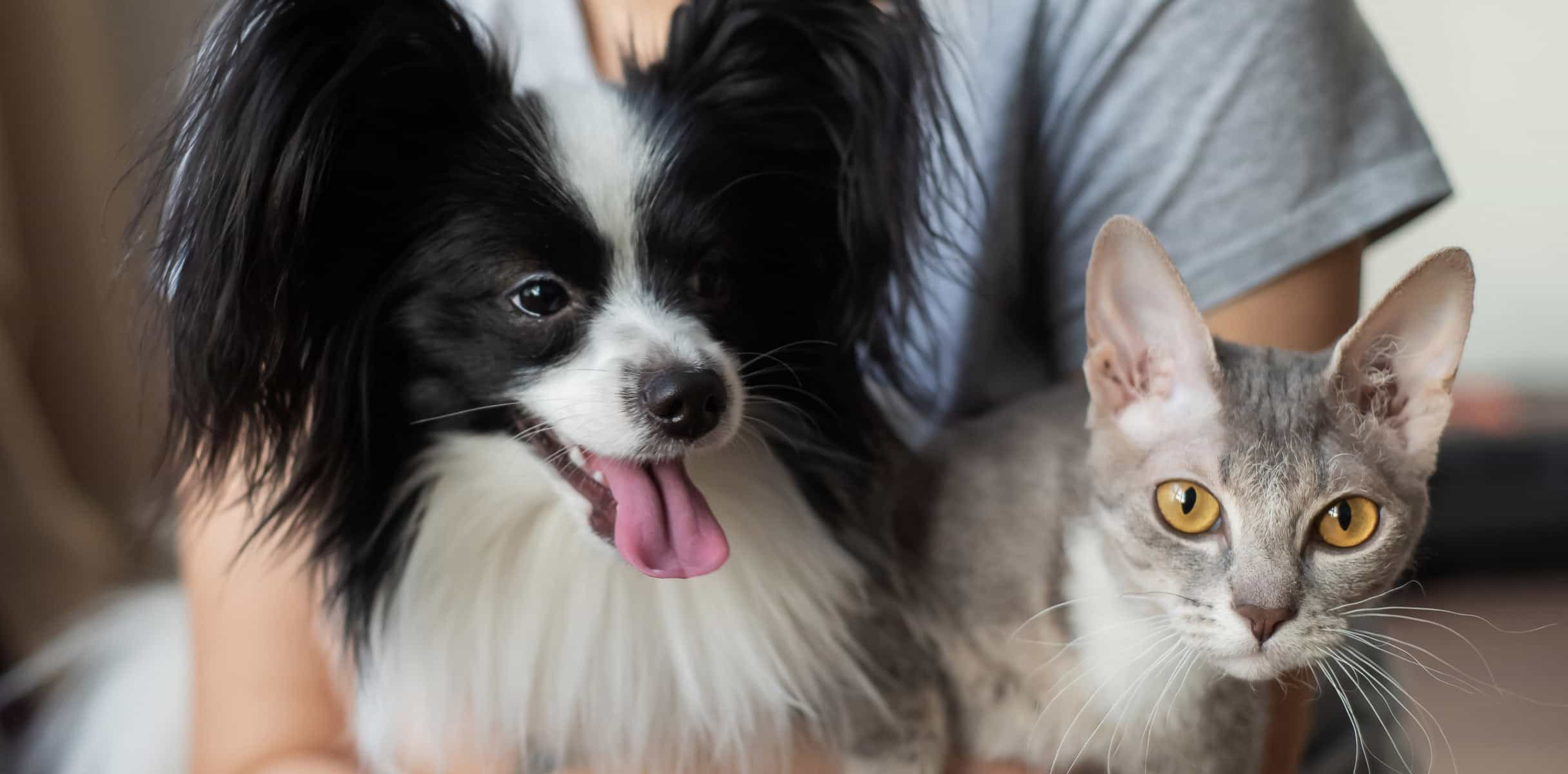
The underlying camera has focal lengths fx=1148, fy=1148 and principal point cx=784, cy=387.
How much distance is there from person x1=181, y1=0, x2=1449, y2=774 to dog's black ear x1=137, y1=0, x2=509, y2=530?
0.16 metres

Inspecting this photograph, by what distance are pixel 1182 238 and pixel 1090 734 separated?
582 millimetres

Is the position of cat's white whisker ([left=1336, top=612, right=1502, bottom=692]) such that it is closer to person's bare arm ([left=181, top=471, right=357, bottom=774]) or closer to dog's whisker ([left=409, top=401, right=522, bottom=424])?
dog's whisker ([left=409, top=401, right=522, bottom=424])

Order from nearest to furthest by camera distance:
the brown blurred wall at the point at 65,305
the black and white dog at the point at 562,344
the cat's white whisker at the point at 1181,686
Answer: the cat's white whisker at the point at 1181,686, the black and white dog at the point at 562,344, the brown blurred wall at the point at 65,305

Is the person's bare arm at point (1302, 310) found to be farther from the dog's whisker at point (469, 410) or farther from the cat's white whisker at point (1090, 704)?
the dog's whisker at point (469, 410)

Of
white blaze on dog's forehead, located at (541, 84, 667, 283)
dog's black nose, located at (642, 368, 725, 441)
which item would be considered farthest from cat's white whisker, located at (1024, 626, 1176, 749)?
white blaze on dog's forehead, located at (541, 84, 667, 283)

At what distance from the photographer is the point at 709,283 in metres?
1.22

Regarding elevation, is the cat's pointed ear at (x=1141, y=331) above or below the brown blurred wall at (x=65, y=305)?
above

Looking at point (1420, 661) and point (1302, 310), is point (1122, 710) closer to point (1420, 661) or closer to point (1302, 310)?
point (1420, 661)

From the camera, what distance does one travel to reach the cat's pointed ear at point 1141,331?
84cm

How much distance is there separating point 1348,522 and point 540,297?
0.77 m

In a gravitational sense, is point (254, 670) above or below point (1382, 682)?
below

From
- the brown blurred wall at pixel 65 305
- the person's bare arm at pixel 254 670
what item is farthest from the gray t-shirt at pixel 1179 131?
the brown blurred wall at pixel 65 305

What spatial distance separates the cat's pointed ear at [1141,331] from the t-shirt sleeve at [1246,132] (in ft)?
1.46

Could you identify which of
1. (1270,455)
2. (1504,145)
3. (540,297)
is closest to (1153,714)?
(1270,455)
